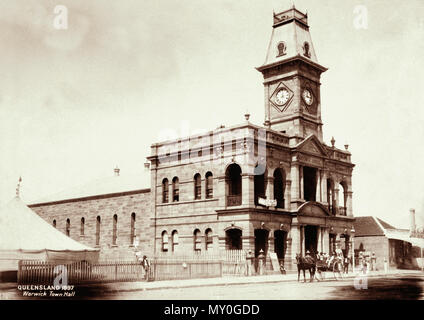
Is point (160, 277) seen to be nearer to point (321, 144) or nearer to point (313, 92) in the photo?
point (321, 144)

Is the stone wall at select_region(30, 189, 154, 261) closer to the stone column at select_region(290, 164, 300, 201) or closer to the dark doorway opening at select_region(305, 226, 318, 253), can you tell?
the stone column at select_region(290, 164, 300, 201)

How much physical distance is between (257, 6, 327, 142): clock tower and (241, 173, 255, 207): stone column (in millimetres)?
6628

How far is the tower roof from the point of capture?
40.2m

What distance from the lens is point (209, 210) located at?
118ft

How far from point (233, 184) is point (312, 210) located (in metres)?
5.99

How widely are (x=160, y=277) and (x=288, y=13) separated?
79.0 ft

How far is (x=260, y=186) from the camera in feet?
127

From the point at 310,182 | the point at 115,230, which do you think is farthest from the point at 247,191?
the point at 115,230

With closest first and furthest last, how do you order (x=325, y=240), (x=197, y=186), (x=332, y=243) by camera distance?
(x=197, y=186) → (x=325, y=240) → (x=332, y=243)

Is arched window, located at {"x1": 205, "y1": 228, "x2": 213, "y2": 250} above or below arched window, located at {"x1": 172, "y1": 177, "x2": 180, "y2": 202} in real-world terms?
below

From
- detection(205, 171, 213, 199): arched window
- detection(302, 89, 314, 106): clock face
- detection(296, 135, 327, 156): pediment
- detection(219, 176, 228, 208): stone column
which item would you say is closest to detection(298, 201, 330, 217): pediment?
detection(296, 135, 327, 156): pediment

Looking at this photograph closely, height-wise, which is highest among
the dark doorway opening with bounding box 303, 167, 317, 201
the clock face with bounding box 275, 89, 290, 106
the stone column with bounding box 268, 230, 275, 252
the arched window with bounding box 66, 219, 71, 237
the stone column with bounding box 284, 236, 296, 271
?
the clock face with bounding box 275, 89, 290, 106

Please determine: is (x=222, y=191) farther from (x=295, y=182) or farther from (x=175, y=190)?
(x=295, y=182)
